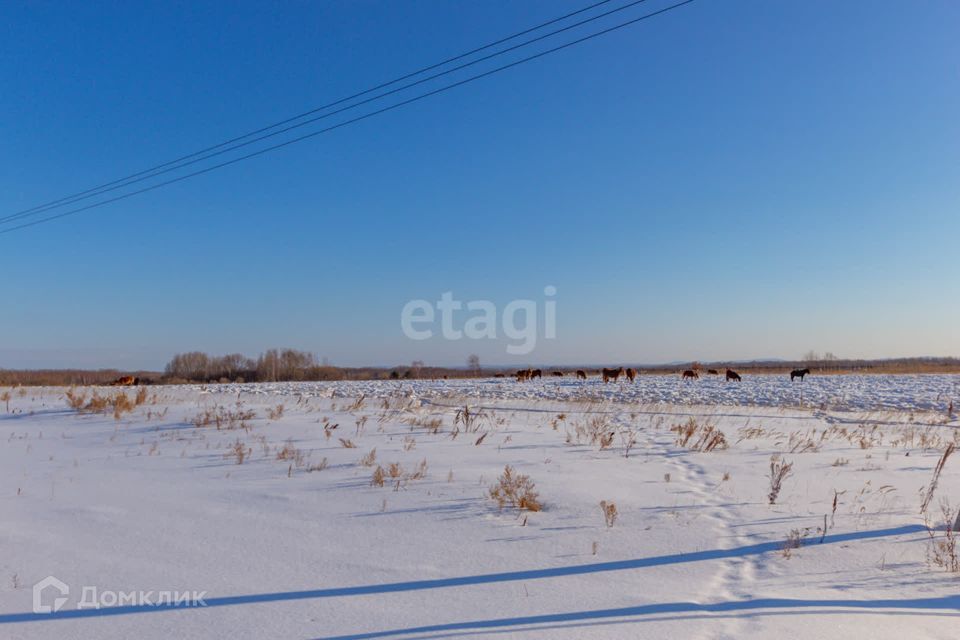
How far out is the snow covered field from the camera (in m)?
3.09

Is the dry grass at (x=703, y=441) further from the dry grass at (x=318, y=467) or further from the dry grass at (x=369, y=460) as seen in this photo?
the dry grass at (x=318, y=467)

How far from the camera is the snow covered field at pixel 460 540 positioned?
3.09 meters

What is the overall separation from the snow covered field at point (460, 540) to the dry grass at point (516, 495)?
9cm

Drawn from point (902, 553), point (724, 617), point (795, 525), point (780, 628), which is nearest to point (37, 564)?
point (724, 617)

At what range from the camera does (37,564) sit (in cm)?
378

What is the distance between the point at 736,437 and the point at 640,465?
12.7 feet

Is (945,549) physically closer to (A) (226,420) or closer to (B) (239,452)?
(B) (239,452)

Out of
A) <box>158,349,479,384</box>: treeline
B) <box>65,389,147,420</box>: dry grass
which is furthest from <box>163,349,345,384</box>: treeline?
<box>65,389,147,420</box>: dry grass

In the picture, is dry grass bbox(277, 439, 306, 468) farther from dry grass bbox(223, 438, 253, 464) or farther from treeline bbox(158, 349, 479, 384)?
treeline bbox(158, 349, 479, 384)

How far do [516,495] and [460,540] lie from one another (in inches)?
42.1

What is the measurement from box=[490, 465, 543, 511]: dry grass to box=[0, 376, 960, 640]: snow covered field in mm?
94

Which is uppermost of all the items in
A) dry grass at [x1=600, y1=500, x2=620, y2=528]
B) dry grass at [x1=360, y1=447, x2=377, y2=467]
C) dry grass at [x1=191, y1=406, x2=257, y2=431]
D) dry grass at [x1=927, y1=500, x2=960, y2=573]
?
dry grass at [x1=191, y1=406, x2=257, y2=431]

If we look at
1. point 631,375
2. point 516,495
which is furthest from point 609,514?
point 631,375

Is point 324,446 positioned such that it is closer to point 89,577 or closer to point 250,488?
point 250,488
